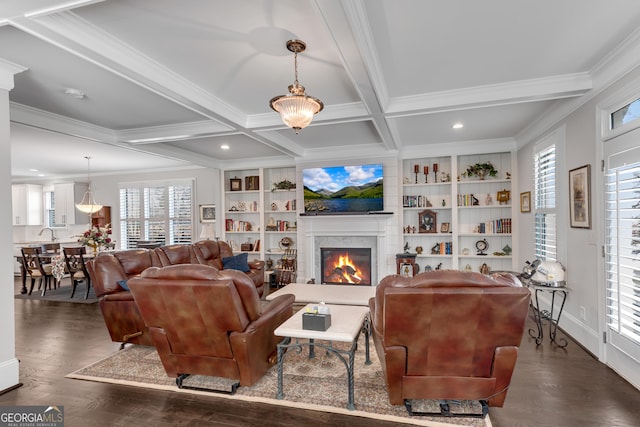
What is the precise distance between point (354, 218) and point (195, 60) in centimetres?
406

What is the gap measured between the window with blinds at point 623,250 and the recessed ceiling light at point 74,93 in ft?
17.3

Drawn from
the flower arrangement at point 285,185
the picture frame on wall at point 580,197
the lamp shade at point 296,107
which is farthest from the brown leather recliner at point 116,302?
the picture frame on wall at point 580,197

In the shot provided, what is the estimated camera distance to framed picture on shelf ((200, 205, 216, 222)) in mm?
7832

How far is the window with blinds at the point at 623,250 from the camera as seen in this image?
272cm

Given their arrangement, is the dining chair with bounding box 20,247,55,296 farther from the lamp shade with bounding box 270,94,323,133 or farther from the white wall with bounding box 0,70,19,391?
the lamp shade with bounding box 270,94,323,133

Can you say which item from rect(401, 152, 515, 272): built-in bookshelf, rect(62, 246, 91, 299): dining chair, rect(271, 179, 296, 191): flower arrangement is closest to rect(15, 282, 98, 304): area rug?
rect(62, 246, 91, 299): dining chair

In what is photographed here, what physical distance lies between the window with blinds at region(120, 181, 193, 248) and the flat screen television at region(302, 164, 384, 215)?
3359 millimetres

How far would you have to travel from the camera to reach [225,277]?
2428 millimetres

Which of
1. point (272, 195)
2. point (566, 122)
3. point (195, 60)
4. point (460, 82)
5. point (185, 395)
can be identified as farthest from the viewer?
point (272, 195)

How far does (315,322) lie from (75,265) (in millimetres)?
6035

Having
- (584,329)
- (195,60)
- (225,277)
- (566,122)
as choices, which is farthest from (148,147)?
(584,329)

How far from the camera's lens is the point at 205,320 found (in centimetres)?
251

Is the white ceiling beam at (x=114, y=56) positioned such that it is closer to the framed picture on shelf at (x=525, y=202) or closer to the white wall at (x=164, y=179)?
the white wall at (x=164, y=179)

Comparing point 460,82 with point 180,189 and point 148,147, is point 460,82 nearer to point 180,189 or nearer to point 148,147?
point 148,147
